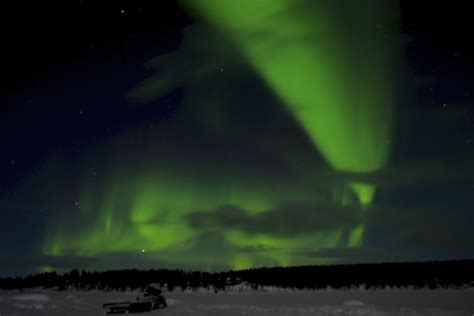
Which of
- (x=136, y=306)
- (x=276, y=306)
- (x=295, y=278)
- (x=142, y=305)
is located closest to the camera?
(x=136, y=306)

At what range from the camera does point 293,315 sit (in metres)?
33.2

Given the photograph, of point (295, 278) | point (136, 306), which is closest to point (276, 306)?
point (136, 306)

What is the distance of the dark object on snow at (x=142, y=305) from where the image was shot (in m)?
36.7

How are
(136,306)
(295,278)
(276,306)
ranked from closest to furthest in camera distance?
(136,306)
(276,306)
(295,278)

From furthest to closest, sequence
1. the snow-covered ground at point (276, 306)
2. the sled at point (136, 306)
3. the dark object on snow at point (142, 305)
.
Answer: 1. the dark object on snow at point (142, 305)
2. the sled at point (136, 306)
3. the snow-covered ground at point (276, 306)

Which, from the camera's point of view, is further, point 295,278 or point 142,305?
point 295,278

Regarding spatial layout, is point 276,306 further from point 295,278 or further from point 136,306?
point 295,278

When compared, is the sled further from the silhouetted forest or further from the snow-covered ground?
the silhouetted forest

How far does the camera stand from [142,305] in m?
40.2

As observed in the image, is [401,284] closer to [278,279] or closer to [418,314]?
[278,279]

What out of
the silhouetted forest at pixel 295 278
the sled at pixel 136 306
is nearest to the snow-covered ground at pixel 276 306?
the sled at pixel 136 306

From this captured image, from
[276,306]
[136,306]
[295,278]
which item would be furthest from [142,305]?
[295,278]

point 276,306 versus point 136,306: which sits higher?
point 136,306

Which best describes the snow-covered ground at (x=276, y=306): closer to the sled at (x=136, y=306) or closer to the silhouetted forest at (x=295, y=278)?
the sled at (x=136, y=306)
